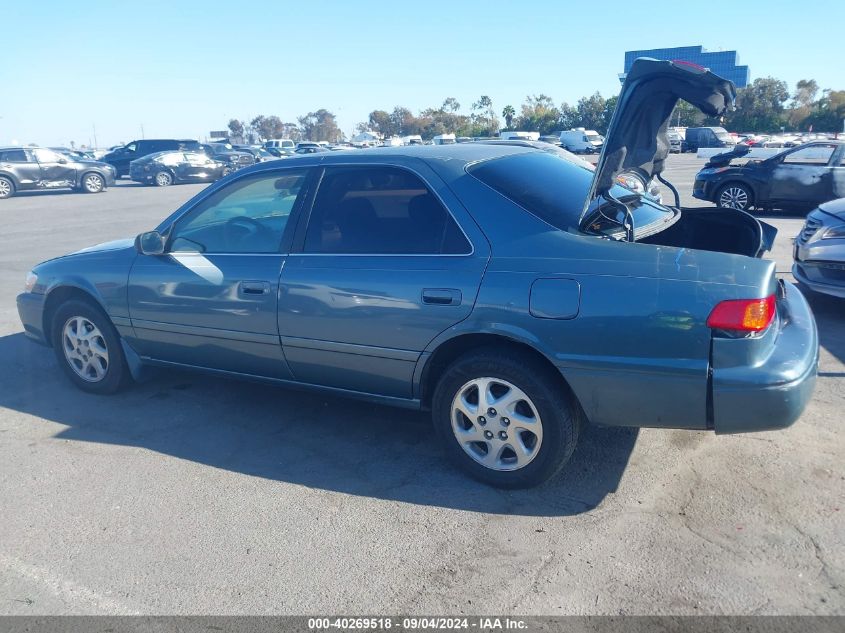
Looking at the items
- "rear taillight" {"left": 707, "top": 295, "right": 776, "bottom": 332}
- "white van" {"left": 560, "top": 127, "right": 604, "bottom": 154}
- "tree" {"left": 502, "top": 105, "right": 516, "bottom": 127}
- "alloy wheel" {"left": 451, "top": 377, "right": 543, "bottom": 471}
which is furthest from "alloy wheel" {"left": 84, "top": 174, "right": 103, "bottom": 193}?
"tree" {"left": 502, "top": 105, "right": 516, "bottom": 127}

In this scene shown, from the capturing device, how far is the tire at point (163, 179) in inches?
1111

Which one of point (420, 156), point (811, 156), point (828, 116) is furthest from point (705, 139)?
point (420, 156)

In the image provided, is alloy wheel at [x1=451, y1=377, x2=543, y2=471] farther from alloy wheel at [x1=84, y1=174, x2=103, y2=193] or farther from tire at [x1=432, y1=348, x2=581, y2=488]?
alloy wheel at [x1=84, y1=174, x2=103, y2=193]

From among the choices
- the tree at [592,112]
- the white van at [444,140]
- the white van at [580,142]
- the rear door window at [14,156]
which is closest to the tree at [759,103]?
the tree at [592,112]

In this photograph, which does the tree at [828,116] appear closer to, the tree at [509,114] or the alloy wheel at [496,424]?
the tree at [509,114]

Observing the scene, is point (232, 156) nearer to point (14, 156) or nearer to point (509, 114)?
point (14, 156)

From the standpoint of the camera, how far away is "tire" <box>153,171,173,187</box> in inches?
1111

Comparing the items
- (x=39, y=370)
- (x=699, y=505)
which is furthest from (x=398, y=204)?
(x=39, y=370)

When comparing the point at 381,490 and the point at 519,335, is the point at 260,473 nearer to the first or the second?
the point at 381,490

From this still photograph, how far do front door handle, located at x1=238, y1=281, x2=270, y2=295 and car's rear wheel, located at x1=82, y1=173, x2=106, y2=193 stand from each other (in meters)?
23.5

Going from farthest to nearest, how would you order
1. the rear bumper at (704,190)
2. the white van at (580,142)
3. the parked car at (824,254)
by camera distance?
the white van at (580,142) < the rear bumper at (704,190) < the parked car at (824,254)

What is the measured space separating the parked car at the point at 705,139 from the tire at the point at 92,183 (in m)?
36.8

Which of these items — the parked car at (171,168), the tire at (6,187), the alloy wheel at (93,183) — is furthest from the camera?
the parked car at (171,168)

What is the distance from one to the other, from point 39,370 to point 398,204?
3.64 m
